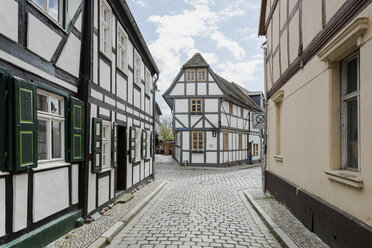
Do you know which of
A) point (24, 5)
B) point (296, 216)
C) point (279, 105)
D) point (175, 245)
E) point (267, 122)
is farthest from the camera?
point (267, 122)

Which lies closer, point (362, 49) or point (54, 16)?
point (362, 49)

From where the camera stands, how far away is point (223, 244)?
493cm

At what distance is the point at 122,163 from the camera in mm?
8914

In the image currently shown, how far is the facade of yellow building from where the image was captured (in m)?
3.58

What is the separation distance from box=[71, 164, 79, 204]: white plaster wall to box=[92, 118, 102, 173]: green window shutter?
52 cm

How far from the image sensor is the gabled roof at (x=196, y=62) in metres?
20.8

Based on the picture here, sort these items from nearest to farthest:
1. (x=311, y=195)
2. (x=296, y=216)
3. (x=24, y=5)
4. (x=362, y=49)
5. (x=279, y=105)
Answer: (x=362, y=49), (x=24, y=5), (x=311, y=195), (x=296, y=216), (x=279, y=105)

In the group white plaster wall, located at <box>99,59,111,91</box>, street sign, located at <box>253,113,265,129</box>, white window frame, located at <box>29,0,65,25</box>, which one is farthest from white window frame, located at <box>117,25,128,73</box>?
street sign, located at <box>253,113,265,129</box>

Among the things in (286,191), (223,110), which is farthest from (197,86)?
(286,191)

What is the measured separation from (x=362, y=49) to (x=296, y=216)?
4046 mm

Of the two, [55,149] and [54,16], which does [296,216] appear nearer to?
[55,149]

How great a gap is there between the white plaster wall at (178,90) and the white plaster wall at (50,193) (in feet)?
53.8

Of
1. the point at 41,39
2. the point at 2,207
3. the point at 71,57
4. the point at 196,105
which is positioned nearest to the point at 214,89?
the point at 196,105

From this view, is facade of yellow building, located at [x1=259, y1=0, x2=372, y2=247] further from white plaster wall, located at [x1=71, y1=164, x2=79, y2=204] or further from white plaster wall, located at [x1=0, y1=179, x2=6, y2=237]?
white plaster wall, located at [x1=71, y1=164, x2=79, y2=204]
